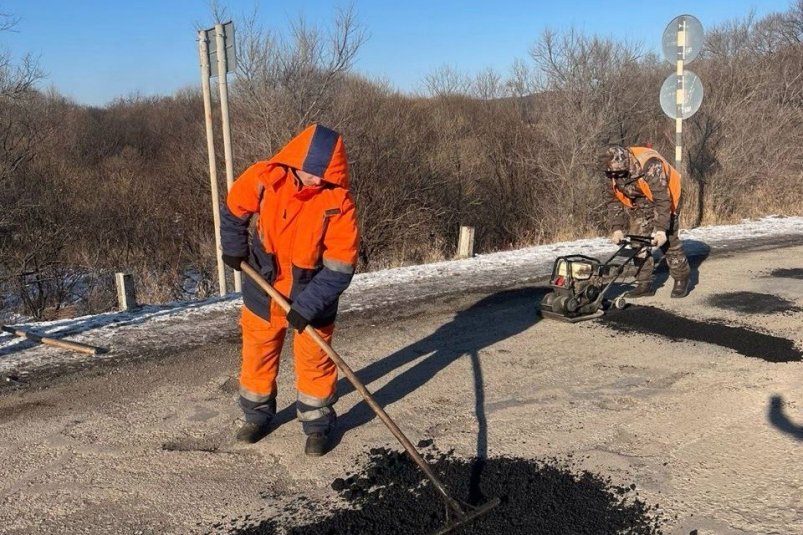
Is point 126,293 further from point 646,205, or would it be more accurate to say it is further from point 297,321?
point 646,205

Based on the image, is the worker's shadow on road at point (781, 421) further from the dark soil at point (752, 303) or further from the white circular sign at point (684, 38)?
the white circular sign at point (684, 38)

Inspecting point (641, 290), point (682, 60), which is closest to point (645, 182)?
point (641, 290)

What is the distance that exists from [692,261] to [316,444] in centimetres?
739

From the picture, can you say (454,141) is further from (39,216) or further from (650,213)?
(650,213)

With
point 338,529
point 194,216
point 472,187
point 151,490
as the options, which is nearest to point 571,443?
point 338,529

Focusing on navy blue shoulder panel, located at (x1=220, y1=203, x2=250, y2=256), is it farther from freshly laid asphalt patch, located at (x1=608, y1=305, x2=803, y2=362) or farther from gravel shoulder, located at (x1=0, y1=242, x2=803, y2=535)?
freshly laid asphalt patch, located at (x1=608, y1=305, x2=803, y2=362)

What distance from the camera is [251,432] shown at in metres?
3.99

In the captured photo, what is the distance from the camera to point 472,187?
63.2 feet

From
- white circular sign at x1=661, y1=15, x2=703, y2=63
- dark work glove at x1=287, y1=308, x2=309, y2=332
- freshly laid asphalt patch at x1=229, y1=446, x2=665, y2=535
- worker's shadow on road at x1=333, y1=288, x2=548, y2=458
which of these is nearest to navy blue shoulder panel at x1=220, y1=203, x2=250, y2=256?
dark work glove at x1=287, y1=308, x2=309, y2=332

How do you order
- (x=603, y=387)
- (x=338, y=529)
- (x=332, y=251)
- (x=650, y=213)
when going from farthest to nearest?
(x=650, y=213), (x=603, y=387), (x=332, y=251), (x=338, y=529)

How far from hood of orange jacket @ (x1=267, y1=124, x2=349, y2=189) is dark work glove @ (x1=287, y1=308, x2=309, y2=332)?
2.49ft

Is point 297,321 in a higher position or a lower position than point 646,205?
lower

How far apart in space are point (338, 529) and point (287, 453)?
88 centimetres

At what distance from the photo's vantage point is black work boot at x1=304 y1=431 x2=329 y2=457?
3.80 meters
